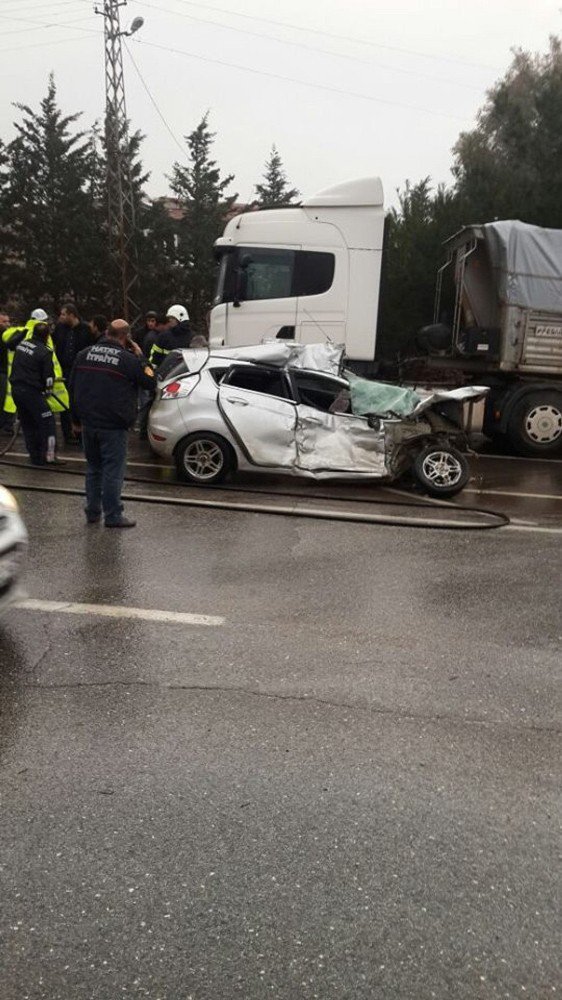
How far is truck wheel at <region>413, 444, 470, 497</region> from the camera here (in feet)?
30.3

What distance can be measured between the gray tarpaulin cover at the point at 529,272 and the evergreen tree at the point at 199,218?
25.7 metres

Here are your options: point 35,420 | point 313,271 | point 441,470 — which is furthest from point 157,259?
point 441,470

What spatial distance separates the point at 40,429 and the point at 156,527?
10.8 feet

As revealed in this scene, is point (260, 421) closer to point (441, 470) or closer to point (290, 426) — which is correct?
point (290, 426)

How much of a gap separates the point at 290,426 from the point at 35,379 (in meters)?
2.90

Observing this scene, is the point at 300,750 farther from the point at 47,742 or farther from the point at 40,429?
the point at 40,429

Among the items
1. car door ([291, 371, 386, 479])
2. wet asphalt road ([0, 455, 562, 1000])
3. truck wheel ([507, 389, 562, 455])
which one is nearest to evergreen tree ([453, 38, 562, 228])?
truck wheel ([507, 389, 562, 455])

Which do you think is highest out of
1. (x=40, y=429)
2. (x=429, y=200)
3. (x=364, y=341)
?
(x=429, y=200)

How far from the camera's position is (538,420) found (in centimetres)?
1272

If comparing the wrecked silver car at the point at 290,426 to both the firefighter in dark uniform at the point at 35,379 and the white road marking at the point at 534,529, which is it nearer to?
the white road marking at the point at 534,529

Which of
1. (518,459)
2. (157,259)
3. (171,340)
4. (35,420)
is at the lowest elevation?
(518,459)

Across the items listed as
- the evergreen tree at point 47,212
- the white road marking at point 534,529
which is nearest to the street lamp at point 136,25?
the evergreen tree at point 47,212

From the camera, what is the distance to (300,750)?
360 centimetres

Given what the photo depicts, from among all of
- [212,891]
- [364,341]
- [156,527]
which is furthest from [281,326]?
[212,891]
